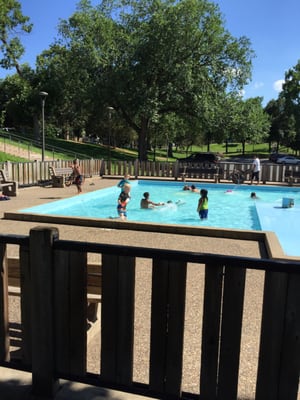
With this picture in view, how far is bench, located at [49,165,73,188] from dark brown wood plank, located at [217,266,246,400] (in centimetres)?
1662

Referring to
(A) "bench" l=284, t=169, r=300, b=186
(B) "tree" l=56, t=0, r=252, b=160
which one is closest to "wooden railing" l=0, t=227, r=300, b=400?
A: (A) "bench" l=284, t=169, r=300, b=186

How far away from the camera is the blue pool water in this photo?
12624 millimetres

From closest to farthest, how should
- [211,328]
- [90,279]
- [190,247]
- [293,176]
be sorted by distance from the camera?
[211,328] < [90,279] < [190,247] < [293,176]

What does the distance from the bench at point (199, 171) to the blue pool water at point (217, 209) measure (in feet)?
8.27

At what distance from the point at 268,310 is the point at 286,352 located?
0.82ft

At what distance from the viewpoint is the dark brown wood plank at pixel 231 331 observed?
2.02 metres

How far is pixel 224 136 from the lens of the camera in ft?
113

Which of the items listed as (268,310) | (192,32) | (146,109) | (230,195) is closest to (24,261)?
(268,310)

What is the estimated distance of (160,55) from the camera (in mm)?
31672

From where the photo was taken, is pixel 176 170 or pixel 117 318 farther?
pixel 176 170

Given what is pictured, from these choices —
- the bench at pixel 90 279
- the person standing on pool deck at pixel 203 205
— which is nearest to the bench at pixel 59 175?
the person standing on pool deck at pixel 203 205

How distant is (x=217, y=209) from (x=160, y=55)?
66.7 feet

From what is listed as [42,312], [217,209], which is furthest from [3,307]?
[217,209]

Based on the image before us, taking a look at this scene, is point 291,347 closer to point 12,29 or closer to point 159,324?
point 159,324
